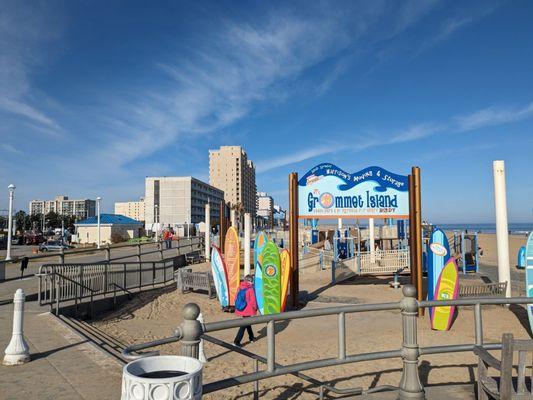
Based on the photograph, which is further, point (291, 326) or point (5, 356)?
point (291, 326)

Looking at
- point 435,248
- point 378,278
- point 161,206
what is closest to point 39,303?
point 435,248

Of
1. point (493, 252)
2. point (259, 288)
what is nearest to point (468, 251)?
point (259, 288)

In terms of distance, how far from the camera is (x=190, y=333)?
120 inches

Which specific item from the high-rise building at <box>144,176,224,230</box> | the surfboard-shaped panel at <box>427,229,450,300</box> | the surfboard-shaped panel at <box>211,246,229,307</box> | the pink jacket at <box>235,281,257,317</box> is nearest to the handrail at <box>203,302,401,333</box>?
the pink jacket at <box>235,281,257,317</box>

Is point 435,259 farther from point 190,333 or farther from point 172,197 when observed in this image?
point 172,197

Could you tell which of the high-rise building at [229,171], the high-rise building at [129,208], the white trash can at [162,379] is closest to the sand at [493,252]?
the white trash can at [162,379]

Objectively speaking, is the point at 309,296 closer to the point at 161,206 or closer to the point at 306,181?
the point at 306,181

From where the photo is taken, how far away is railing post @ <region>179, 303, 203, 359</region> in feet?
9.96

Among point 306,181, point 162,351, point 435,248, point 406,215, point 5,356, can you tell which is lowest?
point 162,351

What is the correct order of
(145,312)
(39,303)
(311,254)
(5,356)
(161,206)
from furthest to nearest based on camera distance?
1. (161,206)
2. (311,254)
3. (145,312)
4. (39,303)
5. (5,356)

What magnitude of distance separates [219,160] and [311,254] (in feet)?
483

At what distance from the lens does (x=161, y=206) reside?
127 metres

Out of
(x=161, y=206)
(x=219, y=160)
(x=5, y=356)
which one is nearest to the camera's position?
(x=5, y=356)

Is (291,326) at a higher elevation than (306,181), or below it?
below
